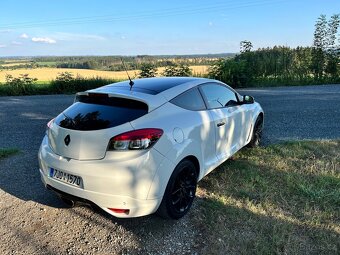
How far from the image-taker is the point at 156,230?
11.1 ft

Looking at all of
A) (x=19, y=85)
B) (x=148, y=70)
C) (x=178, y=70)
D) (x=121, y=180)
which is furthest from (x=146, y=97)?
(x=19, y=85)

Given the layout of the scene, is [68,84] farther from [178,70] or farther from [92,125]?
[92,125]

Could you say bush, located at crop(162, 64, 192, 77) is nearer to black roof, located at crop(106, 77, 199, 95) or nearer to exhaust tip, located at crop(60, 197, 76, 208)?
black roof, located at crop(106, 77, 199, 95)

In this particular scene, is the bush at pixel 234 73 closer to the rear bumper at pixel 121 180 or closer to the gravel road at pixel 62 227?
the gravel road at pixel 62 227

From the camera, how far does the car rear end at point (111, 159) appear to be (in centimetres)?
300

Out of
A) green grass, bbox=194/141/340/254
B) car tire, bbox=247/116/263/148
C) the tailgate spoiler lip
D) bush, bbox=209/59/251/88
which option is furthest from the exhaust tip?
bush, bbox=209/59/251/88

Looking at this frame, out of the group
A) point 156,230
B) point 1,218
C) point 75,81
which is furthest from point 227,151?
point 75,81

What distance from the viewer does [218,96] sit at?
14.9ft

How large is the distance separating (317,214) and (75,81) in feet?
48.9

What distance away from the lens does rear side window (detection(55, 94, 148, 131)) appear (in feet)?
10.4

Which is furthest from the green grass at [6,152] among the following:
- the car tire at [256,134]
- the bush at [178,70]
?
the bush at [178,70]

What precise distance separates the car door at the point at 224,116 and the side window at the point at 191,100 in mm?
136

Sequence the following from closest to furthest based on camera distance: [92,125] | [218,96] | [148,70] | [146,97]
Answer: [92,125]
[146,97]
[218,96]
[148,70]

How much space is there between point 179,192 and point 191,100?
1152 mm
